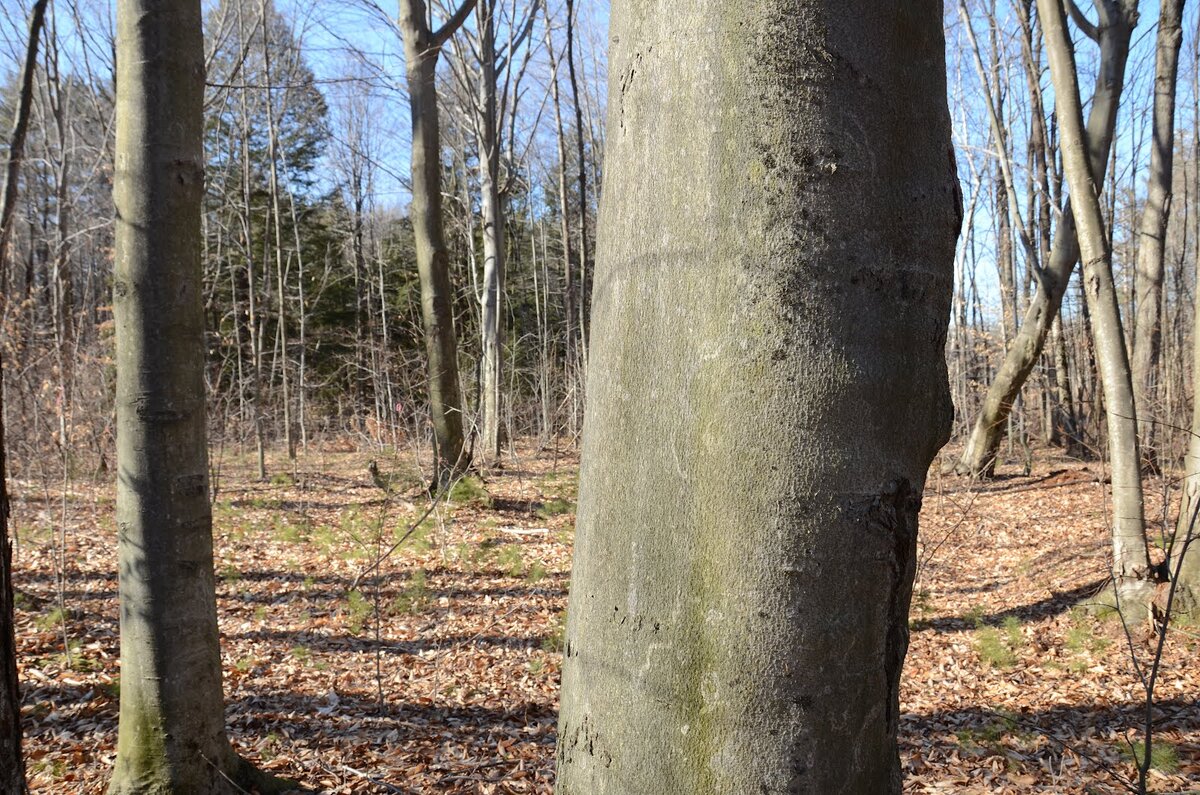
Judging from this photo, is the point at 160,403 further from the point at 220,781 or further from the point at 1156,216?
the point at 1156,216

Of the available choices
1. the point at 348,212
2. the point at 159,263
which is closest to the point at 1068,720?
the point at 159,263

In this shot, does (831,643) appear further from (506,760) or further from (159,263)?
(506,760)

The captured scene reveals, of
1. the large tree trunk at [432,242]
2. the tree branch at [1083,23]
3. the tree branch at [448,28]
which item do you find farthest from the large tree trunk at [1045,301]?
the tree branch at [448,28]

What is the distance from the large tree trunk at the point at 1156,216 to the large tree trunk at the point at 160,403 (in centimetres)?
836

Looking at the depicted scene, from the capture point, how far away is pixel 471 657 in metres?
5.18

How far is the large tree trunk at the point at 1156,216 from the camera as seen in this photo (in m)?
8.03

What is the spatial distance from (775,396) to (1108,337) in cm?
544

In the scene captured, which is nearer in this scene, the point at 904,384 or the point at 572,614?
the point at 904,384

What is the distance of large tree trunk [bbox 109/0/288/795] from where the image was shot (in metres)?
2.75

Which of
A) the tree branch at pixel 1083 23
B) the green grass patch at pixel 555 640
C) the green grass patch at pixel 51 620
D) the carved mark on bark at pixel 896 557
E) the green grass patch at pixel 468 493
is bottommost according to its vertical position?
the green grass patch at pixel 555 640

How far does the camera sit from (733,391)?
1028 mm

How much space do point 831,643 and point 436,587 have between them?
19.5 ft

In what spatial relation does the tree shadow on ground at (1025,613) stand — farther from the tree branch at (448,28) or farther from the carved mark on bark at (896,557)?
the tree branch at (448,28)

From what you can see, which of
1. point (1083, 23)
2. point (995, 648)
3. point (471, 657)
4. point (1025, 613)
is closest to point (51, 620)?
point (471, 657)
